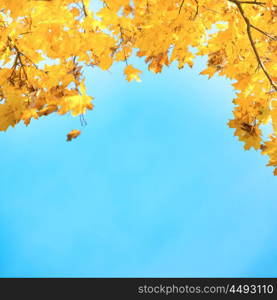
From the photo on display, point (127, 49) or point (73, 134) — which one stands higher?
point (127, 49)

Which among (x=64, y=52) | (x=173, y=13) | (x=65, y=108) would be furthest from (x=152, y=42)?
(x=65, y=108)

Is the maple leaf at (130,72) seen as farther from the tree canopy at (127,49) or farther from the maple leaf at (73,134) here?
the maple leaf at (73,134)

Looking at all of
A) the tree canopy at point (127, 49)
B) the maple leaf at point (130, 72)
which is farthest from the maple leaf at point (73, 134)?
the maple leaf at point (130, 72)

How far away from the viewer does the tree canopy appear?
204 cm

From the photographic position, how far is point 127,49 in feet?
8.91

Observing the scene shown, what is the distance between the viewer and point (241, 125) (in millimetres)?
2365

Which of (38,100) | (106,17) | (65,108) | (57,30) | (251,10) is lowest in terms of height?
(65,108)

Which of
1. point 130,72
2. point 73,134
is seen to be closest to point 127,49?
point 130,72

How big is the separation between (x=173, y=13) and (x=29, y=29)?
1120 millimetres

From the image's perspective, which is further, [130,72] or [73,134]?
[130,72]

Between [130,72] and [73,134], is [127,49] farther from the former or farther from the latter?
[73,134]

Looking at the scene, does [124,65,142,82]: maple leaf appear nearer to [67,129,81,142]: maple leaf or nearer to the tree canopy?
the tree canopy

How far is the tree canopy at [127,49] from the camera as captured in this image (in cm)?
204

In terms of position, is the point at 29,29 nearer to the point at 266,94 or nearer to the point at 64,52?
the point at 64,52
